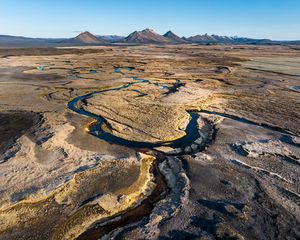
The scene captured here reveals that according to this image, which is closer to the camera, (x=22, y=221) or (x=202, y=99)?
(x=22, y=221)

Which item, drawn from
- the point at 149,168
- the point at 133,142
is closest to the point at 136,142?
the point at 133,142

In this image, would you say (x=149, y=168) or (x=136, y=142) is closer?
(x=149, y=168)

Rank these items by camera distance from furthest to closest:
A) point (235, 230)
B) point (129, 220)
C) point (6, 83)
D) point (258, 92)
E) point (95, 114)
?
1. point (6, 83)
2. point (258, 92)
3. point (95, 114)
4. point (129, 220)
5. point (235, 230)

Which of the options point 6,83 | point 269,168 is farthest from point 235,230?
point 6,83

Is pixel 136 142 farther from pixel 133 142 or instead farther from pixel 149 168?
pixel 149 168

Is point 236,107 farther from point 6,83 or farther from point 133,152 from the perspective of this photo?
point 6,83

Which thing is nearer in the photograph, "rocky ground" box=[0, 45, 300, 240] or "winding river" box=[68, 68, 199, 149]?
"rocky ground" box=[0, 45, 300, 240]

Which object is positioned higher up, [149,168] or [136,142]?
[149,168]

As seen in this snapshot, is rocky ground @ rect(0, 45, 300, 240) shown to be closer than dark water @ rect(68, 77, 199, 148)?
Yes
